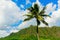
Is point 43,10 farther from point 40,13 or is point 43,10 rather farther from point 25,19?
point 25,19

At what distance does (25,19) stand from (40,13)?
20.1 feet

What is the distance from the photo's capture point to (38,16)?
80.9 m

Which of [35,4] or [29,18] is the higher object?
[35,4]

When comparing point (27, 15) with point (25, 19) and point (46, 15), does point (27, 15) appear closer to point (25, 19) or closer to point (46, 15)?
point (25, 19)

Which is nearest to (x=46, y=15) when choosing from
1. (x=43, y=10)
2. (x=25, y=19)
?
(x=43, y=10)

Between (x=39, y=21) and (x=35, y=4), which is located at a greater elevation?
(x=35, y=4)

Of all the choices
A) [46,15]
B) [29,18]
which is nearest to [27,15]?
[29,18]

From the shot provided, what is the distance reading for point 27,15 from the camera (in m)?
80.8

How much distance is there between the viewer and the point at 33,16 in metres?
81.0

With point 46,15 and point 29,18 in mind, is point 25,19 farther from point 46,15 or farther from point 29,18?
point 46,15

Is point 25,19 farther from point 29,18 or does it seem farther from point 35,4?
point 35,4

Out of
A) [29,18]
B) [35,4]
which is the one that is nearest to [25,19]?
[29,18]

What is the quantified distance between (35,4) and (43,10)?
3.56 meters

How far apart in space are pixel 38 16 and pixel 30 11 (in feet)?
12.0
